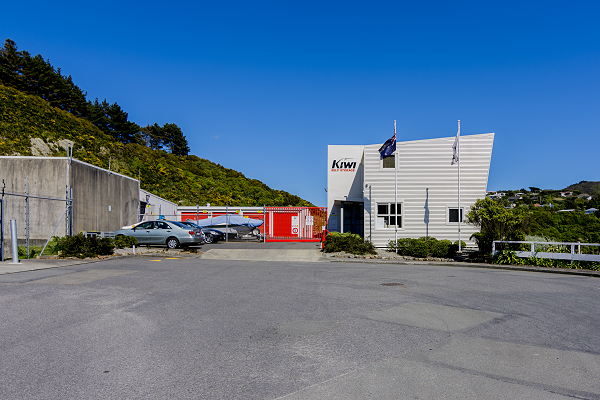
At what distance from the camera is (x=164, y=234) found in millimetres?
22297

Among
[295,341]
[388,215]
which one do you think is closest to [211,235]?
[388,215]

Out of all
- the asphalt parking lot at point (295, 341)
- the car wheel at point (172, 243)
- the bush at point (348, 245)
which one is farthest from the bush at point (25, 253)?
the bush at point (348, 245)

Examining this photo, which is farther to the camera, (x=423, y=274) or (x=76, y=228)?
(x=76, y=228)

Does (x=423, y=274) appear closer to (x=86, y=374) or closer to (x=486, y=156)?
(x=86, y=374)

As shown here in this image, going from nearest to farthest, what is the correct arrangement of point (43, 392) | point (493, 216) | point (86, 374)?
point (43, 392), point (86, 374), point (493, 216)

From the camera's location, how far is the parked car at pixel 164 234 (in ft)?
72.6

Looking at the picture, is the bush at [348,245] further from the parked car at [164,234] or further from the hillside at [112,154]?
the hillside at [112,154]

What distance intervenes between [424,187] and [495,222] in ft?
19.1

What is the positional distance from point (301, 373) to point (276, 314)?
2879 millimetres

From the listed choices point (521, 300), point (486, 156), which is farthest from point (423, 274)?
point (486, 156)

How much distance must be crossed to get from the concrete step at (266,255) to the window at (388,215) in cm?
382

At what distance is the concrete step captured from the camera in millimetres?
20091

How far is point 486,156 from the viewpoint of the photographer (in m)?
23.8

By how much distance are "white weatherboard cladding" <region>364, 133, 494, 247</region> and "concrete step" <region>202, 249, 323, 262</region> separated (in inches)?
165
